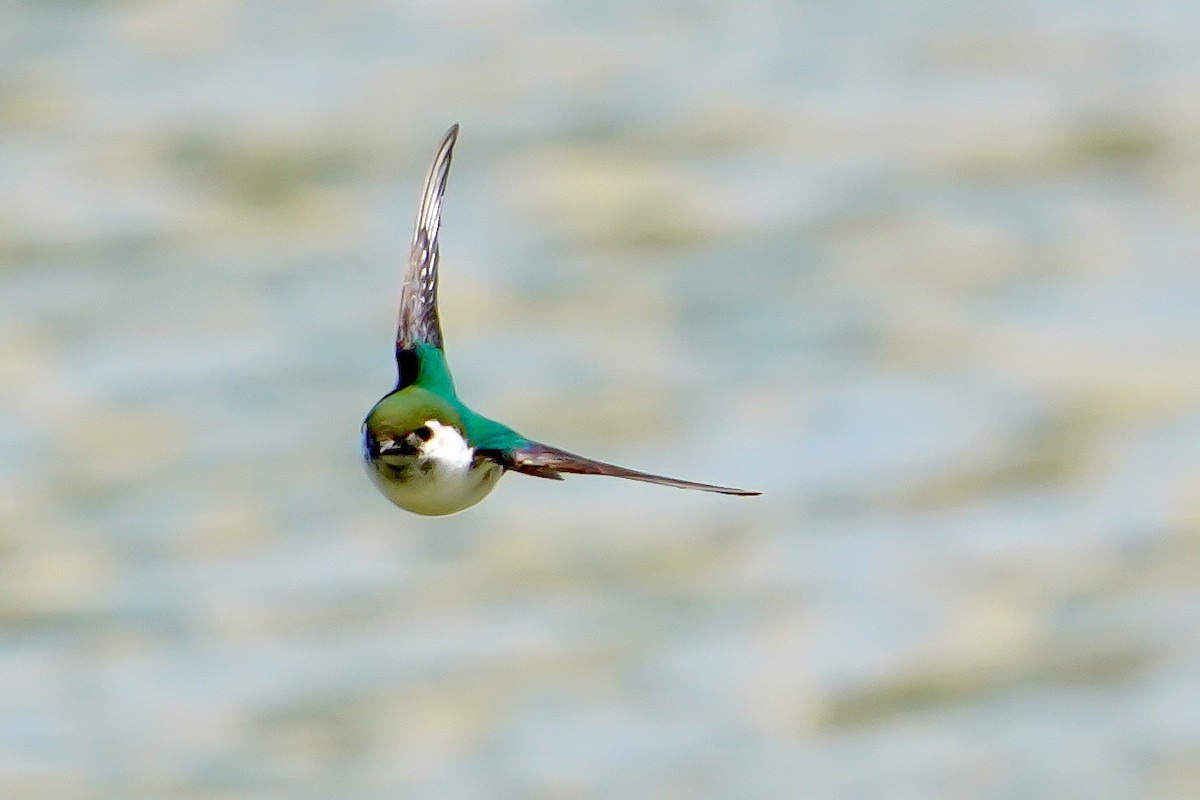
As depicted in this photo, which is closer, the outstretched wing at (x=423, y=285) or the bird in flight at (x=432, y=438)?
the bird in flight at (x=432, y=438)

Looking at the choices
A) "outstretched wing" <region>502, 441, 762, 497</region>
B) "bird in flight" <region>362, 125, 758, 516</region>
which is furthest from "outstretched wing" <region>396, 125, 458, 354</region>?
"outstretched wing" <region>502, 441, 762, 497</region>

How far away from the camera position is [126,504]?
14234mm

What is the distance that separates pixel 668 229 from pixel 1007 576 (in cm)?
332

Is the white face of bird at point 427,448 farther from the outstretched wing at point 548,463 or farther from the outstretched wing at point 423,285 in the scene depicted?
the outstretched wing at point 423,285

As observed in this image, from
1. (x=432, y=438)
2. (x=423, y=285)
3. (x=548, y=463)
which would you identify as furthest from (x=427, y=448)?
(x=423, y=285)

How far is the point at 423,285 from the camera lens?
3.74 metres

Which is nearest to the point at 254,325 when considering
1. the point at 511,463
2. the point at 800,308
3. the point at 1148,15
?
the point at 800,308

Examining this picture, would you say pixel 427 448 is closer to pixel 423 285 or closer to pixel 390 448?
pixel 390 448

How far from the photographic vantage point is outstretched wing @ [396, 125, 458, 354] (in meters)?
3.71

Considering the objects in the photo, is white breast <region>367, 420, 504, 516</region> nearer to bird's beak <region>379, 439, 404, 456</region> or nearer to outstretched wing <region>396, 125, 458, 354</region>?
bird's beak <region>379, 439, 404, 456</region>

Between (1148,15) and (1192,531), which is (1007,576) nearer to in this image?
(1192,531)

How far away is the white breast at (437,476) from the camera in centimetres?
301

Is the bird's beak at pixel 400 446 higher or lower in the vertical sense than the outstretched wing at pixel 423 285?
lower

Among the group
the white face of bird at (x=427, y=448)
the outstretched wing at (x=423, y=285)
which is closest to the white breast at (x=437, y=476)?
the white face of bird at (x=427, y=448)
